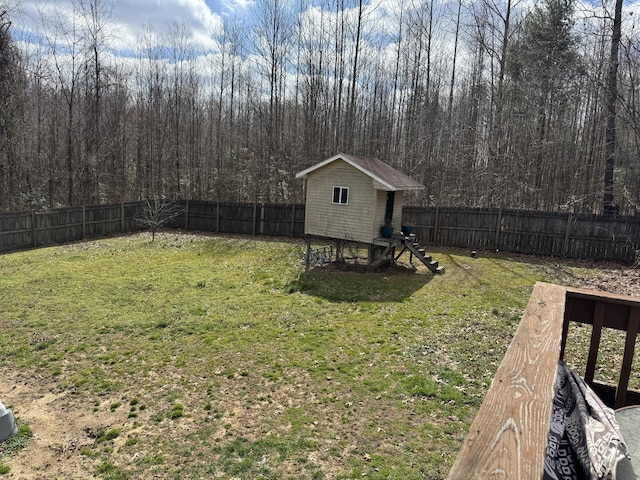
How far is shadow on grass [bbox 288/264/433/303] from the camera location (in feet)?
35.4

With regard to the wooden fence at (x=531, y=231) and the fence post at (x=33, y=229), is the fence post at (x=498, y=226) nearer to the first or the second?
the wooden fence at (x=531, y=231)

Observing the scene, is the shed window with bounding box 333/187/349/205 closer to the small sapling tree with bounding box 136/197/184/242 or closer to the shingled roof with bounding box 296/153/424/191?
the shingled roof with bounding box 296/153/424/191

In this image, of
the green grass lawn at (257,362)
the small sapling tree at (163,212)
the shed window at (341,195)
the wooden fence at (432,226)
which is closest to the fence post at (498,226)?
the wooden fence at (432,226)

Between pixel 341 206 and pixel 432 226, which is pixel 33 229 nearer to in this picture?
pixel 341 206

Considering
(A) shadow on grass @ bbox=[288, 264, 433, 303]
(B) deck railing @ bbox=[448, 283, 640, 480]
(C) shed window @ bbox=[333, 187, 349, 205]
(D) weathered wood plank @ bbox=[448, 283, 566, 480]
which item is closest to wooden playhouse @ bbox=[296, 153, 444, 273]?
(C) shed window @ bbox=[333, 187, 349, 205]

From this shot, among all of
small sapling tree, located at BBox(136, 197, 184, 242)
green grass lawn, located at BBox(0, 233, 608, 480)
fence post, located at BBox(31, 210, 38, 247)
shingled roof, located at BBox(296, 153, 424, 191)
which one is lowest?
green grass lawn, located at BBox(0, 233, 608, 480)

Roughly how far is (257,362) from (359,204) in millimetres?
7662

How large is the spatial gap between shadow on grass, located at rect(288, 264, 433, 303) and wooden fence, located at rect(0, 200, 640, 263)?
503cm

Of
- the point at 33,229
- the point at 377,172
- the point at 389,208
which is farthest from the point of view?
the point at 33,229

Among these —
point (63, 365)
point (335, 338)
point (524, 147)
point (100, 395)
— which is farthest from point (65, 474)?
point (524, 147)

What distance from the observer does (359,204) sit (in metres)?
13.3

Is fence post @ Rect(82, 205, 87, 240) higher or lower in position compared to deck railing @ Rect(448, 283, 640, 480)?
lower

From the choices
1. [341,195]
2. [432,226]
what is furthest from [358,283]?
[432,226]

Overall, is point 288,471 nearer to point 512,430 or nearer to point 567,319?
point 567,319
